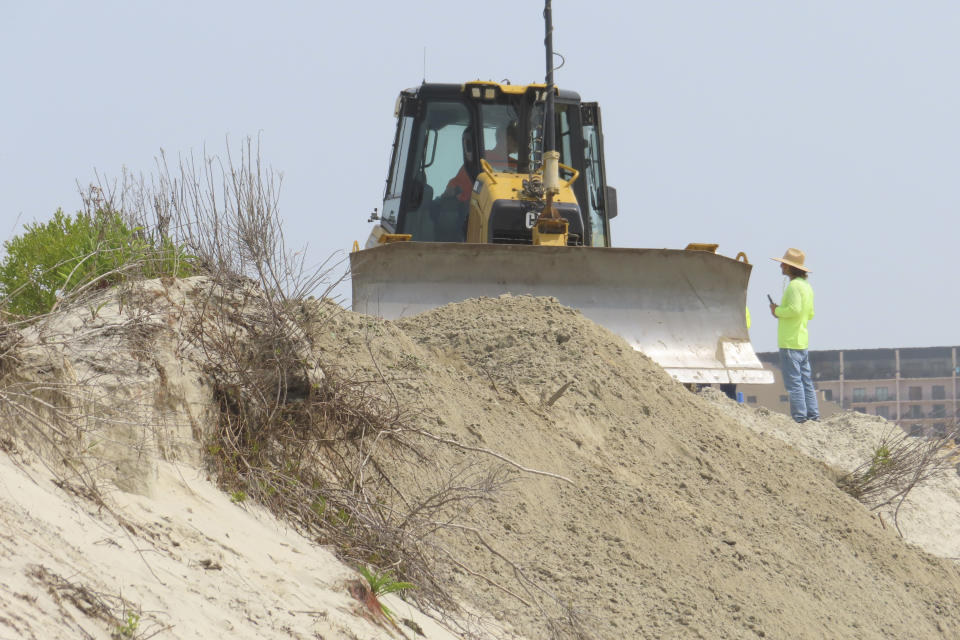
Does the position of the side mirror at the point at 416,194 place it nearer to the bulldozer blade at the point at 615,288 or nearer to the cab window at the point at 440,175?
the cab window at the point at 440,175

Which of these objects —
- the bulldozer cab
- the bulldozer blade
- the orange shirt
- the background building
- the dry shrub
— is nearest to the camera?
the dry shrub

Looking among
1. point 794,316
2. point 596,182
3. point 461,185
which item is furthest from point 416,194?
point 794,316

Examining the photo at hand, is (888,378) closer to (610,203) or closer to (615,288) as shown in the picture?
(610,203)

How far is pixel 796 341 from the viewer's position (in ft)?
33.2

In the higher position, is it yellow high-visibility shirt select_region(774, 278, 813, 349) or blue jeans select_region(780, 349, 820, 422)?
yellow high-visibility shirt select_region(774, 278, 813, 349)

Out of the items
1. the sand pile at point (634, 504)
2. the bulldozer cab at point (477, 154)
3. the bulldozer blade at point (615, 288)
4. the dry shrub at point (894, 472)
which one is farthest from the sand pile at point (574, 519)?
the bulldozer cab at point (477, 154)

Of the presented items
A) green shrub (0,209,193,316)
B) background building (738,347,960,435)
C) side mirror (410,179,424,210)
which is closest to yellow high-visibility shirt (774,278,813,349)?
side mirror (410,179,424,210)

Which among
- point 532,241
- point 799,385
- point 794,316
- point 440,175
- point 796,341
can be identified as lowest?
point 799,385

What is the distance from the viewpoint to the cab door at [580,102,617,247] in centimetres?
1020

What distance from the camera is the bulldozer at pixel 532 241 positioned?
8.34 m

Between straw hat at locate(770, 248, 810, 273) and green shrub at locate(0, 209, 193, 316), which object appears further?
straw hat at locate(770, 248, 810, 273)

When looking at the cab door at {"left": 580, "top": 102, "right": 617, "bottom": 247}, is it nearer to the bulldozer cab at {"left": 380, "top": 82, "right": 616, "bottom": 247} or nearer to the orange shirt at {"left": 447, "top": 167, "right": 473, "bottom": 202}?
the bulldozer cab at {"left": 380, "top": 82, "right": 616, "bottom": 247}

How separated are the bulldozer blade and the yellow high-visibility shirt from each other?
152cm

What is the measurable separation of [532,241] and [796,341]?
3016 millimetres
